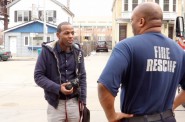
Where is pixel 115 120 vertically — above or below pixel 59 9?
below

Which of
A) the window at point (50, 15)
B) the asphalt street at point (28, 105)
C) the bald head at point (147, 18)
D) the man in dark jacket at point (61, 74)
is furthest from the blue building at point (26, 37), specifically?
the bald head at point (147, 18)

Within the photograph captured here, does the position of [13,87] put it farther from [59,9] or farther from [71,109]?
[59,9]

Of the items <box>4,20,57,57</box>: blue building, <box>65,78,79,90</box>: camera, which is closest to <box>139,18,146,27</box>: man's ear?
<box>65,78,79,90</box>: camera

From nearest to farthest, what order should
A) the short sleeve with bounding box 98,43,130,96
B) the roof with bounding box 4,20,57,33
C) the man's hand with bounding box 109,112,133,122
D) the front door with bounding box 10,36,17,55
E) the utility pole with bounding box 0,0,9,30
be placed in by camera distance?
the short sleeve with bounding box 98,43,130,96 → the man's hand with bounding box 109,112,133,122 → the roof with bounding box 4,20,57,33 → the front door with bounding box 10,36,17,55 → the utility pole with bounding box 0,0,9,30

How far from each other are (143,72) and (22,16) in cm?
4172

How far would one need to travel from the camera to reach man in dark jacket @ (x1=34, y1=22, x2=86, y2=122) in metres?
3.96

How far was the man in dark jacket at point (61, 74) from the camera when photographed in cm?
396

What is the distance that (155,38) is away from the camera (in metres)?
2.71

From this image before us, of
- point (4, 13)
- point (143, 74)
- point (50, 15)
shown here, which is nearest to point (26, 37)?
point (50, 15)

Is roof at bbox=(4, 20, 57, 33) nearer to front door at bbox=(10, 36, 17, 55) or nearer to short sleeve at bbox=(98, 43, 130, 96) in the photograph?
front door at bbox=(10, 36, 17, 55)

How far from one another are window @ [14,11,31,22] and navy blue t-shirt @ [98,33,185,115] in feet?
135

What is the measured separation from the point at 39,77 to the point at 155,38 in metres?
1.68

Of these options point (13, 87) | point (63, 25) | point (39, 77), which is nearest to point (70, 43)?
point (63, 25)

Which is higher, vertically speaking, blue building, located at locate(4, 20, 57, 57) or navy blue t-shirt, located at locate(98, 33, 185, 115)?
blue building, located at locate(4, 20, 57, 57)
